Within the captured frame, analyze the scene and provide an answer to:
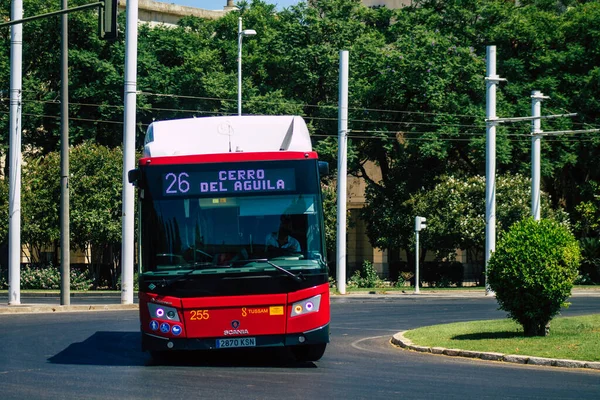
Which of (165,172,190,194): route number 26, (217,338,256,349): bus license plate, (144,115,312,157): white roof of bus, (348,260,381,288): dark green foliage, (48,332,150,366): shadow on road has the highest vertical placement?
(144,115,312,157): white roof of bus

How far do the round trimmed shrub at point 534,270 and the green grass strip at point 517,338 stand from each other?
548 mm

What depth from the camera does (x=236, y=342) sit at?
14617 millimetres

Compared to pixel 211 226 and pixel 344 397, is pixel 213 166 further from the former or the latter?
pixel 344 397

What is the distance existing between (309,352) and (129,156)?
1674cm

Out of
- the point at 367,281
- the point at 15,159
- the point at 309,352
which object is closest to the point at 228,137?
the point at 309,352

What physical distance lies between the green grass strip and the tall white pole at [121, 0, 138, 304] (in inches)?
476

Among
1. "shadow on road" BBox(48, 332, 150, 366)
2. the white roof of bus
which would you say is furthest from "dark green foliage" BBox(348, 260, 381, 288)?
the white roof of bus

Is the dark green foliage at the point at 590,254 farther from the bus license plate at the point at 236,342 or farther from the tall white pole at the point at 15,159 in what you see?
the bus license plate at the point at 236,342

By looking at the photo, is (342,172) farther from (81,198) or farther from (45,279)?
(45,279)

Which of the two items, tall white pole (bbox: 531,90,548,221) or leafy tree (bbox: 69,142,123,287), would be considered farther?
leafy tree (bbox: 69,142,123,287)

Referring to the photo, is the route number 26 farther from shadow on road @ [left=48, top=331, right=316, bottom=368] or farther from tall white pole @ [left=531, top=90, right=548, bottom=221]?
tall white pole @ [left=531, top=90, right=548, bottom=221]

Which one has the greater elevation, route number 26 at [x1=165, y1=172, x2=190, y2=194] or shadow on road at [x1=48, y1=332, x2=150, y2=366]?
route number 26 at [x1=165, y1=172, x2=190, y2=194]

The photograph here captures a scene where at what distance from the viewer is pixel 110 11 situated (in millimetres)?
20688

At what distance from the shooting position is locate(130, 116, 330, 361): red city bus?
14500 millimetres
